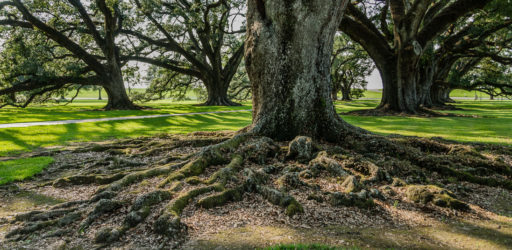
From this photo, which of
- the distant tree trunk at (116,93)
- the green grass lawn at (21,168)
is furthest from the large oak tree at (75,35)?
the green grass lawn at (21,168)

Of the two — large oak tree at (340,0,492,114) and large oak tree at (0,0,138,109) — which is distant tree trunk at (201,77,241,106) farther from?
large oak tree at (340,0,492,114)

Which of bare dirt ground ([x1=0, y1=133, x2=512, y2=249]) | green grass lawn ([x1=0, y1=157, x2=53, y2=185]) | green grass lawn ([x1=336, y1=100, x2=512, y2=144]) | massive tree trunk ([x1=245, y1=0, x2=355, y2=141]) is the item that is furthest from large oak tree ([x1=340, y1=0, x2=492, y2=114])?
green grass lawn ([x1=0, y1=157, x2=53, y2=185])

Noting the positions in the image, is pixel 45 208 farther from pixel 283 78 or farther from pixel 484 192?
pixel 484 192

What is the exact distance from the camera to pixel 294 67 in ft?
19.8

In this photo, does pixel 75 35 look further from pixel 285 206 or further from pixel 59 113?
pixel 285 206

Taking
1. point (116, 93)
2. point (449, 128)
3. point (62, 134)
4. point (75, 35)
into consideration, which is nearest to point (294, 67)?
point (449, 128)

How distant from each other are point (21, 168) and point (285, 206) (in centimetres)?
590

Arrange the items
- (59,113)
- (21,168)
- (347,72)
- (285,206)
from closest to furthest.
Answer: (285,206), (21,168), (59,113), (347,72)

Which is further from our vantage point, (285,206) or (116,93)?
(116,93)

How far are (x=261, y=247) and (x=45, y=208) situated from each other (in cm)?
336

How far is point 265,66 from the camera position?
6.25m

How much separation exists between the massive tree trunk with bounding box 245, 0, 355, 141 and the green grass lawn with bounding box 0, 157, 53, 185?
4.72m

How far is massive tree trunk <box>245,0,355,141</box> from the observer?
605cm

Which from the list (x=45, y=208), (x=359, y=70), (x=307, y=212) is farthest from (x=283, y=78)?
(x=359, y=70)
